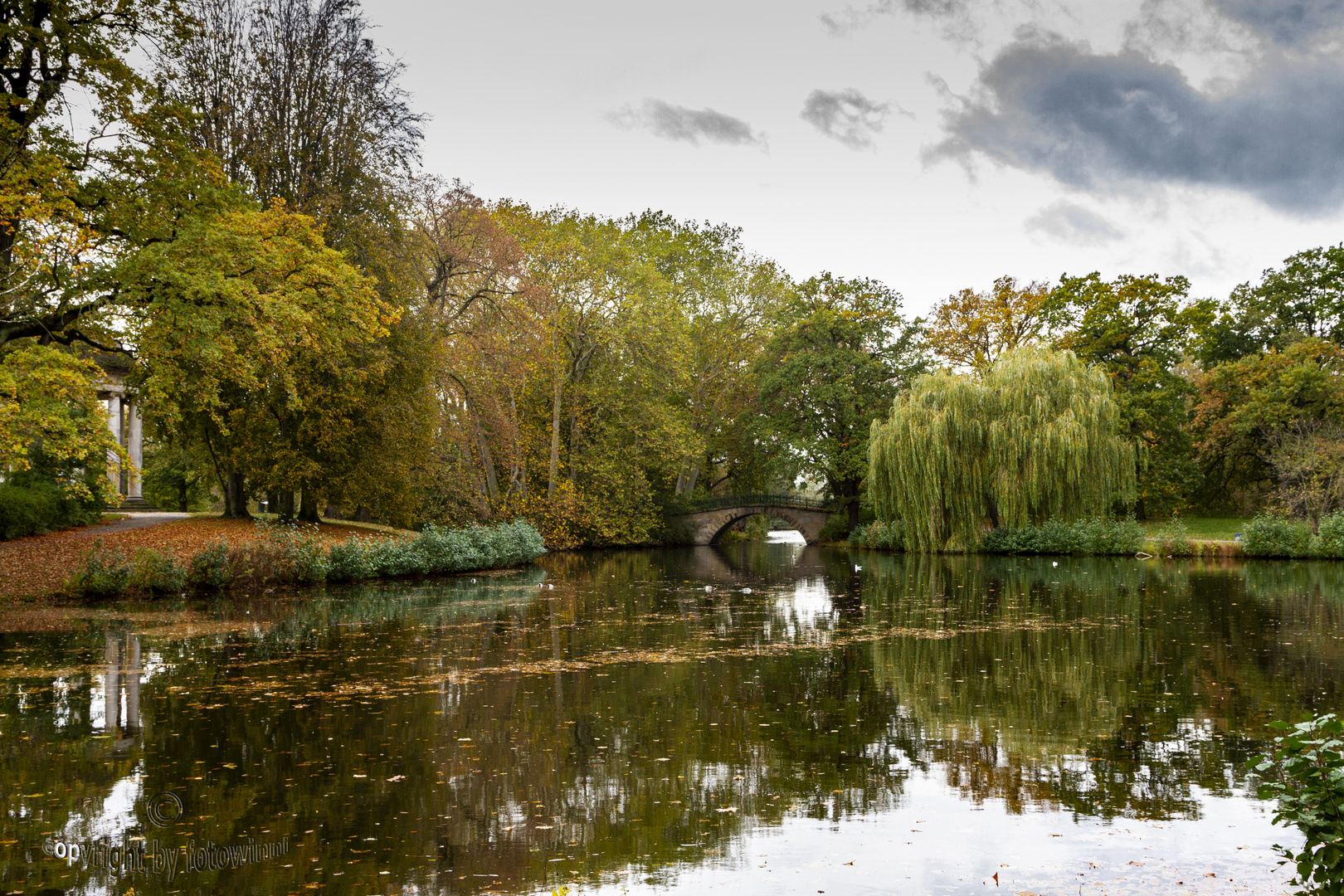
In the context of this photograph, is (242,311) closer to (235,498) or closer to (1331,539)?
(235,498)

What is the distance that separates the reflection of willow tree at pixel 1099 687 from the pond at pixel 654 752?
0.05m

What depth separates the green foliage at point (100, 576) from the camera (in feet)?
58.5

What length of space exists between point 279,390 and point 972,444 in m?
21.3

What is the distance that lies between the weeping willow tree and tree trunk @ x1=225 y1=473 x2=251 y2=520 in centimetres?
2073

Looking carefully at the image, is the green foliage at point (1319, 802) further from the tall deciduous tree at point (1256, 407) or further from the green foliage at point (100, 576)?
the tall deciduous tree at point (1256, 407)

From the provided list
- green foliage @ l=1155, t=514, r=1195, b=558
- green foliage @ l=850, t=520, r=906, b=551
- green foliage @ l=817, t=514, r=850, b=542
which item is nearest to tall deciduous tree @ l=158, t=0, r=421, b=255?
green foliage @ l=850, t=520, r=906, b=551

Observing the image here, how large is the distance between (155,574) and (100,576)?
952mm

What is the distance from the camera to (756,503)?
48.6 meters

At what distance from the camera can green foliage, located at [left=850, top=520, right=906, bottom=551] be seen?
35.7 metres

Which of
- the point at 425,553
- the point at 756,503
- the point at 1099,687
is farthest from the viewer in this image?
the point at 756,503

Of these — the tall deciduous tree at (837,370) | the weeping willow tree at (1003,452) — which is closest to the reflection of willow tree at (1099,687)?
the weeping willow tree at (1003,452)

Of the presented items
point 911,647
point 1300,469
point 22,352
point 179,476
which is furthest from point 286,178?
→ point 1300,469

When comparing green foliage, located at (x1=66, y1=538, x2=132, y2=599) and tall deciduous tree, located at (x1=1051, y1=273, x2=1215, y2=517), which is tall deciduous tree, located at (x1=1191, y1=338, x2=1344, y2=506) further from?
green foliage, located at (x1=66, y1=538, x2=132, y2=599)

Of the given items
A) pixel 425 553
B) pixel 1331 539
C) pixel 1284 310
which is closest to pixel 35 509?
pixel 425 553
